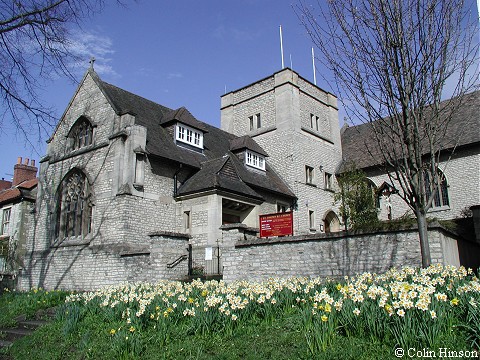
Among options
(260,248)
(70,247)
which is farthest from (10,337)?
(70,247)

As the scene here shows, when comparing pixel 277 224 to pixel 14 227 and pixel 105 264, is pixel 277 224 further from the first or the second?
pixel 14 227

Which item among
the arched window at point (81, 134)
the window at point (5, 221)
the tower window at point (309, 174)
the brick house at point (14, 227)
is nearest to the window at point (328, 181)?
the tower window at point (309, 174)

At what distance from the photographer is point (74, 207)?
19.6 m

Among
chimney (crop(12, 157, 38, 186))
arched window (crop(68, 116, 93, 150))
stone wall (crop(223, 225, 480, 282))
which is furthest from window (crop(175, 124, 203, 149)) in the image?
chimney (crop(12, 157, 38, 186))

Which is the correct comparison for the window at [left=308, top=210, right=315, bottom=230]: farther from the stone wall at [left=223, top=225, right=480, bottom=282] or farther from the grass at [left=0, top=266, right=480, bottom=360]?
the grass at [left=0, top=266, right=480, bottom=360]

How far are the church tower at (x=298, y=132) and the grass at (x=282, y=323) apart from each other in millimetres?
16442

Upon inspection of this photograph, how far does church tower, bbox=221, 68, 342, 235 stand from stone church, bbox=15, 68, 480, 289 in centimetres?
12

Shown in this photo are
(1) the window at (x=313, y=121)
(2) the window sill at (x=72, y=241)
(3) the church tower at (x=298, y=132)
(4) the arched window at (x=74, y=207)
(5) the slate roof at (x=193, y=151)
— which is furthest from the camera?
(1) the window at (x=313, y=121)

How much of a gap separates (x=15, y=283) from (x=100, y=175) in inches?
351

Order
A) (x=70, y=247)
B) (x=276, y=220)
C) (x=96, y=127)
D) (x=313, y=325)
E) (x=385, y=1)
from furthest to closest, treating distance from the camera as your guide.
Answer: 1. (x=96, y=127)
2. (x=70, y=247)
3. (x=276, y=220)
4. (x=385, y=1)
5. (x=313, y=325)

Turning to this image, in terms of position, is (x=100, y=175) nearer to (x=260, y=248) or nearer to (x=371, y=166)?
(x=260, y=248)

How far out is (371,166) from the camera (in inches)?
1035

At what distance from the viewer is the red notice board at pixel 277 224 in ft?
45.2

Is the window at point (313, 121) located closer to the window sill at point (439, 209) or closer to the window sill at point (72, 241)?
the window sill at point (439, 209)
